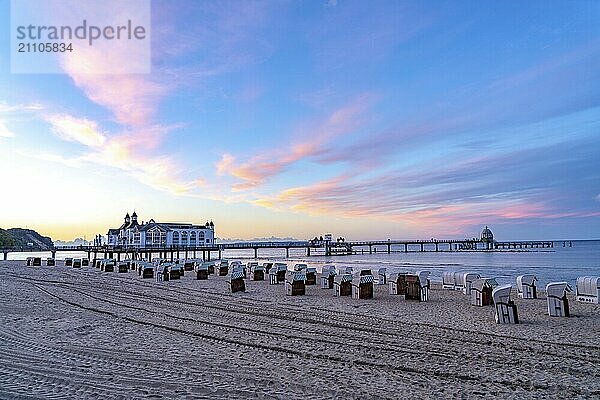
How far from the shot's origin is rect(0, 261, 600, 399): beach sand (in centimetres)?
469

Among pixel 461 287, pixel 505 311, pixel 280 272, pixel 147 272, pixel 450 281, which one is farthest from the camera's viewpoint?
pixel 147 272

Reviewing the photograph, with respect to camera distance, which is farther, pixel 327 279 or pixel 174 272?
pixel 174 272

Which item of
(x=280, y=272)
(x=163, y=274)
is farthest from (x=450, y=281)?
(x=163, y=274)

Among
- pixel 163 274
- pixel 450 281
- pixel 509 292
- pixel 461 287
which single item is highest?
pixel 509 292

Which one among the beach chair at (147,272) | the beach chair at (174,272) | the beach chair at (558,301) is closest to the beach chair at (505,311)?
the beach chair at (558,301)

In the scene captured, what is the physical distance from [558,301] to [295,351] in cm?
626

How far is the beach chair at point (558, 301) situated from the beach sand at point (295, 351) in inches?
8.2

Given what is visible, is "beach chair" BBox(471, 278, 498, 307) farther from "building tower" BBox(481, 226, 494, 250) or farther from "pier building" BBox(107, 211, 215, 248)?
"building tower" BBox(481, 226, 494, 250)

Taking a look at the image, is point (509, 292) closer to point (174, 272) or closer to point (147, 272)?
point (174, 272)

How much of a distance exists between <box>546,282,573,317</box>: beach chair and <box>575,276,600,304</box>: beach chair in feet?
8.31

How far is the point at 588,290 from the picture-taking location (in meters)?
11.5

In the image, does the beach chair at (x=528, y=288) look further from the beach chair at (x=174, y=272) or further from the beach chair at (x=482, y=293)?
the beach chair at (x=174, y=272)

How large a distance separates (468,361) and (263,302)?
6671 mm

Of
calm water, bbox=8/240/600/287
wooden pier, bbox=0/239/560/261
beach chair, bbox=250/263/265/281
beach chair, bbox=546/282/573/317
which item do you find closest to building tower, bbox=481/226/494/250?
wooden pier, bbox=0/239/560/261
